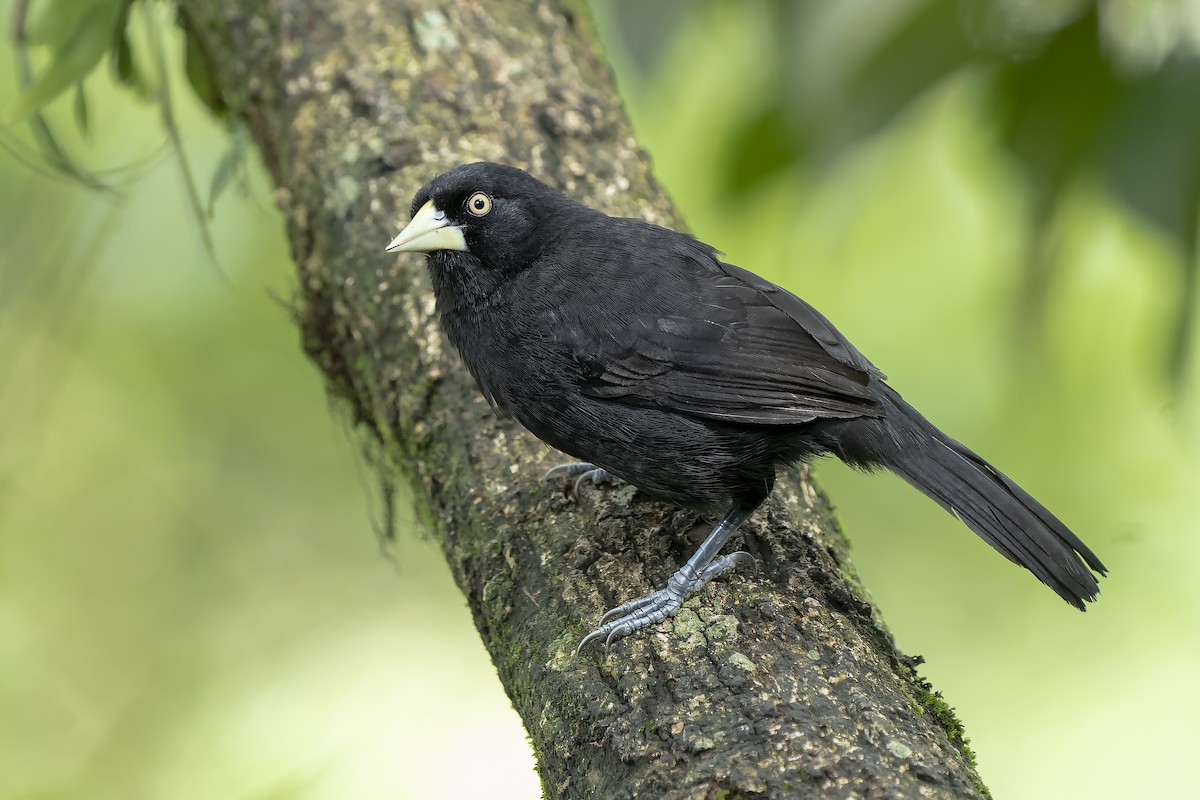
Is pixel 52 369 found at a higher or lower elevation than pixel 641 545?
higher

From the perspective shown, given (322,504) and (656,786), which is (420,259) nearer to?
(656,786)

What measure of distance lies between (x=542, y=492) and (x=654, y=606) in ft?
1.81

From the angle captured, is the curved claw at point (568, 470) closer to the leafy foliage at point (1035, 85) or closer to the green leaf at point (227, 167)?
the leafy foliage at point (1035, 85)

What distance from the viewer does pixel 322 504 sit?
6305mm

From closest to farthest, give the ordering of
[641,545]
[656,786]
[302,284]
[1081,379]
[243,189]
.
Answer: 1. [656,786]
2. [641,545]
3. [302,284]
4. [243,189]
5. [1081,379]

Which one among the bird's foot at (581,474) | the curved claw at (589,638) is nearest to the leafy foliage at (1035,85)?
the bird's foot at (581,474)

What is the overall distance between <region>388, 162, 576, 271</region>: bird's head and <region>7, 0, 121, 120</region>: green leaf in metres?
1.27

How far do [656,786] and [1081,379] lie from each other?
158 inches

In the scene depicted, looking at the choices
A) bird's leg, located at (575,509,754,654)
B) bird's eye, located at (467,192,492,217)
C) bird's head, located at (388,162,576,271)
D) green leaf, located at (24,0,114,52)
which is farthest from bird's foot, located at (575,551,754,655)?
green leaf, located at (24,0,114,52)

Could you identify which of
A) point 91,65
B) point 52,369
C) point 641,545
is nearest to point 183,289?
point 52,369

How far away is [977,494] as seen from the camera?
2670 mm

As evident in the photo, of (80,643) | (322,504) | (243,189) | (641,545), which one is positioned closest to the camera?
(641,545)

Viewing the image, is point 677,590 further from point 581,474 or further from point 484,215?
point 484,215

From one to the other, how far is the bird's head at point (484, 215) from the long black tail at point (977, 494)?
102 centimetres
